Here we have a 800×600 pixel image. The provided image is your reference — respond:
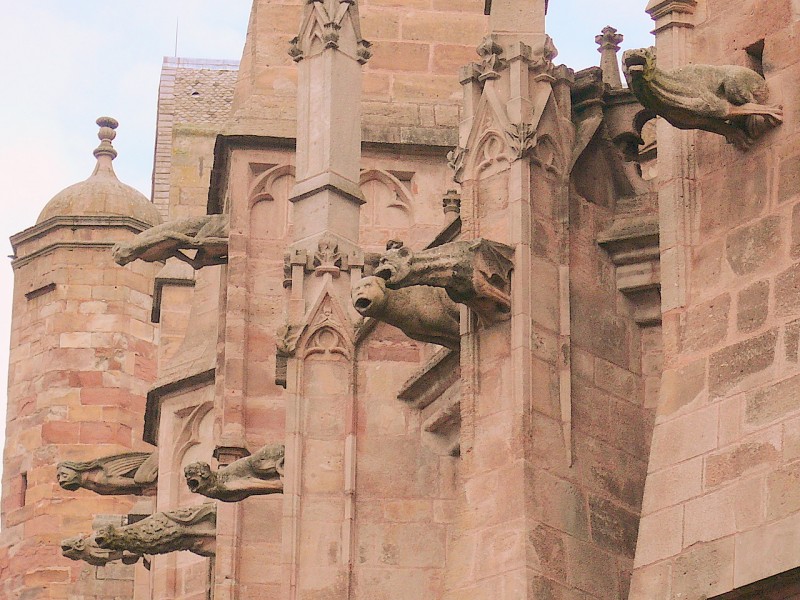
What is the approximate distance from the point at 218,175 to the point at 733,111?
853 centimetres

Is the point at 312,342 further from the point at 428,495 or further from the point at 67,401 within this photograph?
the point at 67,401

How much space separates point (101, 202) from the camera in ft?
100

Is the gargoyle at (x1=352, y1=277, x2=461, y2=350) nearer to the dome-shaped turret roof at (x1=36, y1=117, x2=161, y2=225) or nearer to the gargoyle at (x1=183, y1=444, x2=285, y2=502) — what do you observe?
the gargoyle at (x1=183, y1=444, x2=285, y2=502)

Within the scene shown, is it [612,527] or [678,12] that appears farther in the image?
[612,527]

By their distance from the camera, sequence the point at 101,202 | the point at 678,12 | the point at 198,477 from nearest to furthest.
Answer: the point at 678,12 → the point at 198,477 → the point at 101,202

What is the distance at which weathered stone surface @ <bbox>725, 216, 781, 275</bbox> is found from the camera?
13375mm

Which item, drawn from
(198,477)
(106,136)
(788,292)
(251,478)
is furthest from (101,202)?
(788,292)

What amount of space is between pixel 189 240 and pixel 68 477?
2.68 meters

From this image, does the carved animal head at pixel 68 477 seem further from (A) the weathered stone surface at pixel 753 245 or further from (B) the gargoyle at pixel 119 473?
(A) the weathered stone surface at pixel 753 245

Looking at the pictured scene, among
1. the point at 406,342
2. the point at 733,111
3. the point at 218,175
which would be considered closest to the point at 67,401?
the point at 218,175

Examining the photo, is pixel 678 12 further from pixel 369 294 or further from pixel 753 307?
pixel 369 294

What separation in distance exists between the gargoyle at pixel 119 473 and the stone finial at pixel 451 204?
5.42 m

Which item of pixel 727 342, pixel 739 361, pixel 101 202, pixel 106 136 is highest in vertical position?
pixel 106 136

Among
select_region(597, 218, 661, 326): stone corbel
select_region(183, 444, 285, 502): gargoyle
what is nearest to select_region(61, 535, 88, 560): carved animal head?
select_region(183, 444, 285, 502): gargoyle
